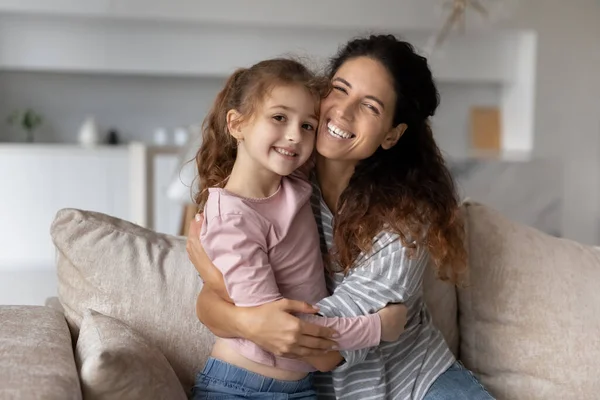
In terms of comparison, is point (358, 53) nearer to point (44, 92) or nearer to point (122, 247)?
point (122, 247)

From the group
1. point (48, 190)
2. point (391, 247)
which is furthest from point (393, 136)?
point (48, 190)

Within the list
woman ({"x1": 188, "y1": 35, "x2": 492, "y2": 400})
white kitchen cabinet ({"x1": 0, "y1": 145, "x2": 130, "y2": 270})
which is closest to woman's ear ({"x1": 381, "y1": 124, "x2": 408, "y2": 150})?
woman ({"x1": 188, "y1": 35, "x2": 492, "y2": 400})

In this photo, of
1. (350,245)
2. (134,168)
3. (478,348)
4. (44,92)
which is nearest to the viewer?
(350,245)

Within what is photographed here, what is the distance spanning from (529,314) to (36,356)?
42.1 inches

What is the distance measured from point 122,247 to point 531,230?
0.96m

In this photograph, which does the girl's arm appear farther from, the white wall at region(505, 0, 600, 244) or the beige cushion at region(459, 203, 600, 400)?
the white wall at region(505, 0, 600, 244)

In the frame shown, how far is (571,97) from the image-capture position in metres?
5.68

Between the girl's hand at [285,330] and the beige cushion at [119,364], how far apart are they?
18 centimetres

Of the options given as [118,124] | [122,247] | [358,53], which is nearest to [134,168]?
[122,247]

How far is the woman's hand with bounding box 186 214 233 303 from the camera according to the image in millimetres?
1454

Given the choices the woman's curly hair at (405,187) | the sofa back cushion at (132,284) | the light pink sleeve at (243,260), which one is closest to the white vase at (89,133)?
the sofa back cushion at (132,284)

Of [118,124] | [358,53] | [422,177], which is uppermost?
[358,53]

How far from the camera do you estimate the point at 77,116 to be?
5781 millimetres

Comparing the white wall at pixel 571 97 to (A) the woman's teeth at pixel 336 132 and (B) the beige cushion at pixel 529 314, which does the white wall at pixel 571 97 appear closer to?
(B) the beige cushion at pixel 529 314
